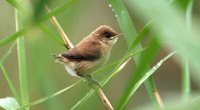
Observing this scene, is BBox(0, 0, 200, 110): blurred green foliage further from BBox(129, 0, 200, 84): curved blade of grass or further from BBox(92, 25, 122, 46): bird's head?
BBox(92, 25, 122, 46): bird's head

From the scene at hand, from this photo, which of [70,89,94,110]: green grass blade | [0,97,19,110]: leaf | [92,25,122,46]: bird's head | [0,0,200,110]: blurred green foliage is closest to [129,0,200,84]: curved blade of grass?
[0,0,200,110]: blurred green foliage

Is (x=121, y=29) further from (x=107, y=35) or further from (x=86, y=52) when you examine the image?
(x=107, y=35)

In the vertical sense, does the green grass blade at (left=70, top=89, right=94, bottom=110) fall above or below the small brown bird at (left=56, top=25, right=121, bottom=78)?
below

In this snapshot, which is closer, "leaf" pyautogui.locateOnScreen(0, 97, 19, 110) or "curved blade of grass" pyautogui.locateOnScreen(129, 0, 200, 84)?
"curved blade of grass" pyautogui.locateOnScreen(129, 0, 200, 84)

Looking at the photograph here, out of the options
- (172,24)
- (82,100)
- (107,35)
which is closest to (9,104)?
(82,100)

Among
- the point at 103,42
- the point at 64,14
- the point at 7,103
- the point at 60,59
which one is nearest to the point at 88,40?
the point at 103,42

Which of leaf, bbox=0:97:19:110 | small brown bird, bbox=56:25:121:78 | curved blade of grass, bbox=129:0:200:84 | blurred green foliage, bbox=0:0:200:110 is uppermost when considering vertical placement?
small brown bird, bbox=56:25:121:78

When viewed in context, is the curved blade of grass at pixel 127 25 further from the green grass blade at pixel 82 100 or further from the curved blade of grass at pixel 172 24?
the curved blade of grass at pixel 172 24

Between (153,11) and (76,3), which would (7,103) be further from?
(153,11)
